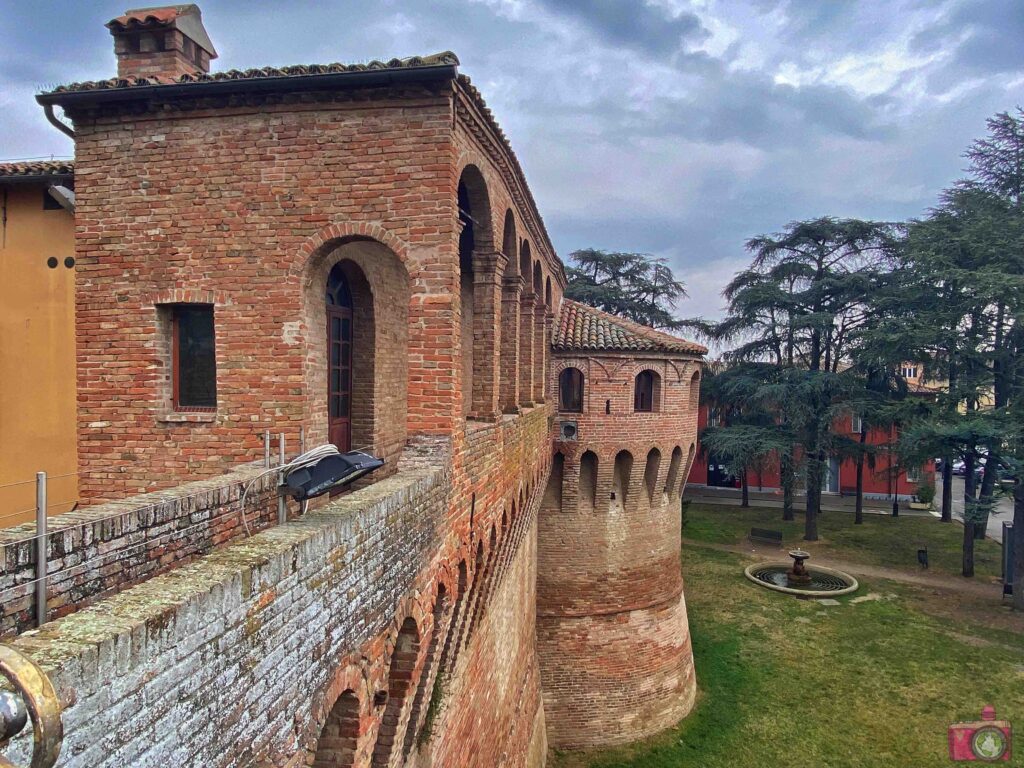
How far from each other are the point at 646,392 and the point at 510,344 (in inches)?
263

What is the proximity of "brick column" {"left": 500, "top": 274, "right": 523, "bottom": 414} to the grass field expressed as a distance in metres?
9.03

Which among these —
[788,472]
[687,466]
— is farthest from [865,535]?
[687,466]

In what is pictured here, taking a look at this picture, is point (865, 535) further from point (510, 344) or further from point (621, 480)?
point (510, 344)

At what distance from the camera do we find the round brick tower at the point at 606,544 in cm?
1444

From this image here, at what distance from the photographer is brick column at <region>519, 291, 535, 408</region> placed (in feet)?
37.0

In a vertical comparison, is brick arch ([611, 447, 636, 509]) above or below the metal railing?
below

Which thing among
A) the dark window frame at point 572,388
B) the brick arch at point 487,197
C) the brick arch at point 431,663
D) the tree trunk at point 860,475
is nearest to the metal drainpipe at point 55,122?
the brick arch at point 487,197

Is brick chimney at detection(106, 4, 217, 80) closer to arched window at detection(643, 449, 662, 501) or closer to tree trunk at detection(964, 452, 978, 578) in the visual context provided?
arched window at detection(643, 449, 662, 501)

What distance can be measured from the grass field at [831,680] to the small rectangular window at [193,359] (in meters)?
11.6

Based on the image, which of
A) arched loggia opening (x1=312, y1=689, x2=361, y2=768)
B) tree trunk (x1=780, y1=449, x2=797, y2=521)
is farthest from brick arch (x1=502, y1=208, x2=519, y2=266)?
tree trunk (x1=780, y1=449, x2=797, y2=521)

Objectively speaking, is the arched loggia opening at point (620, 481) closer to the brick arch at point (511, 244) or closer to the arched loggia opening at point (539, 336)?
the arched loggia opening at point (539, 336)

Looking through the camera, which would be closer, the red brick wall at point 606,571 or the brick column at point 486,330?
the brick column at point 486,330

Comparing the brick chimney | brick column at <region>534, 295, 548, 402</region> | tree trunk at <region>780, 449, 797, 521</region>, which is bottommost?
tree trunk at <region>780, 449, 797, 521</region>

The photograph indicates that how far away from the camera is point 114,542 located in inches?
139
